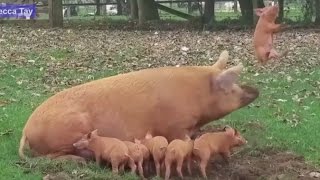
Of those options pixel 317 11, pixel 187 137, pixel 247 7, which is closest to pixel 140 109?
pixel 187 137

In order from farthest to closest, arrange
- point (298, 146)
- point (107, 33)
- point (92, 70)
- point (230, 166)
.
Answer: point (107, 33), point (92, 70), point (298, 146), point (230, 166)

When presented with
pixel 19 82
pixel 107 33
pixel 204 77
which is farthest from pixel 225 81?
pixel 107 33

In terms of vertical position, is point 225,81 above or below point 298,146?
above

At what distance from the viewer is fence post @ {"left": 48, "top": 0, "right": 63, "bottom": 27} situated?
20.6m

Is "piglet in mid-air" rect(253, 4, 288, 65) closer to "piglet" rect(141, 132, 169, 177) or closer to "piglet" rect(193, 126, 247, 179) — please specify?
"piglet" rect(193, 126, 247, 179)

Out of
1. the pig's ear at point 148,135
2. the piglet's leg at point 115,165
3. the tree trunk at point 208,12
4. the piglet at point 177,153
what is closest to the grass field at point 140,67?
the piglet's leg at point 115,165

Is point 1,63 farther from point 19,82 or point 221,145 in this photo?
point 221,145

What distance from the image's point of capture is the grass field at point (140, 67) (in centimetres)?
707

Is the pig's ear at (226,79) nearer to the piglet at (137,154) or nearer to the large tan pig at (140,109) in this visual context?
the large tan pig at (140,109)

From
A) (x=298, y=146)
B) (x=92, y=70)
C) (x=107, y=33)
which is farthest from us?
(x=107, y=33)

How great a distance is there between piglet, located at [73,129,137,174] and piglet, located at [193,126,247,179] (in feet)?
1.86

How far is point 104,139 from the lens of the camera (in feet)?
20.0

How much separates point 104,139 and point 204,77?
114 centimetres

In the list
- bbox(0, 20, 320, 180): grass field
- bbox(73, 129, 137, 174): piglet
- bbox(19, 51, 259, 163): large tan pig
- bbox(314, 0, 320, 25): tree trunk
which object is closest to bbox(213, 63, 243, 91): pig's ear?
bbox(19, 51, 259, 163): large tan pig
